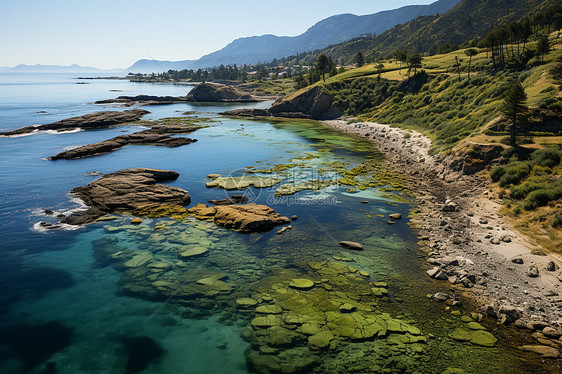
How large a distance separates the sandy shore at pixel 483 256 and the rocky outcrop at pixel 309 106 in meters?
81.6

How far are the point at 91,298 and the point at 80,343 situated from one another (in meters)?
4.41

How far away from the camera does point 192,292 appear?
21219 millimetres

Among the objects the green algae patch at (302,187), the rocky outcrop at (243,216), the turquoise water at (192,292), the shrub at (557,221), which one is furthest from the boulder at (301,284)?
the shrub at (557,221)

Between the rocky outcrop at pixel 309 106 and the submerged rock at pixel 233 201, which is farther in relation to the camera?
the rocky outcrop at pixel 309 106

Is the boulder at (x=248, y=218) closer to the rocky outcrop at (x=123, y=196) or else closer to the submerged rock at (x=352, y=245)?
the submerged rock at (x=352, y=245)

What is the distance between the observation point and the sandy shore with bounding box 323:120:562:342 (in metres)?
18.4

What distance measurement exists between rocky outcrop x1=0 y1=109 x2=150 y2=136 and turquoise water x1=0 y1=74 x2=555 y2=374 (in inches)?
2405

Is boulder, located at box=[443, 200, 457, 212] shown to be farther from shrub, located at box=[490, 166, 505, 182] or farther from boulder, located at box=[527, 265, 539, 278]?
boulder, located at box=[527, 265, 539, 278]

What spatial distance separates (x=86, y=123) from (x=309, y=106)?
85.1 m

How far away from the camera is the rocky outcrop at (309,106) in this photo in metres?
118

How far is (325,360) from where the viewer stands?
1557 cm

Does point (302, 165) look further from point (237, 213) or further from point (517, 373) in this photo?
point (517, 373)

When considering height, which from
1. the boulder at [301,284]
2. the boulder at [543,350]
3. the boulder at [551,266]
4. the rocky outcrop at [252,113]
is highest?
the rocky outcrop at [252,113]

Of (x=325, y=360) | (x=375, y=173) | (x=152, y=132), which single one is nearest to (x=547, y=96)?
(x=375, y=173)
